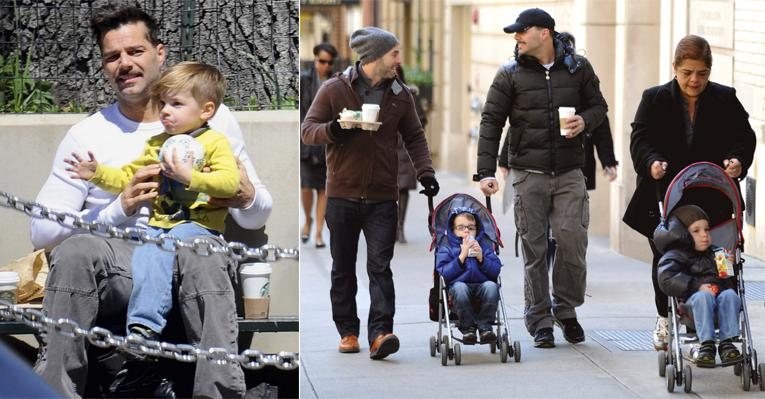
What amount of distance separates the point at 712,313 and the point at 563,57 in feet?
6.31

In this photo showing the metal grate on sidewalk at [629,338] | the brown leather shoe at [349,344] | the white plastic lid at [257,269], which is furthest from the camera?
the metal grate on sidewalk at [629,338]

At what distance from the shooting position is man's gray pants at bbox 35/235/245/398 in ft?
17.3

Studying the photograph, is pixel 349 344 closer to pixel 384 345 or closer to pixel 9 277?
pixel 384 345

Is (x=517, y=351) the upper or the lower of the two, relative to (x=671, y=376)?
lower

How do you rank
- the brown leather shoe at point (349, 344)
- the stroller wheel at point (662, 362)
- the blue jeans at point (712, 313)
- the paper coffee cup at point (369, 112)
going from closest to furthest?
the blue jeans at point (712, 313) → the stroller wheel at point (662, 362) → the paper coffee cup at point (369, 112) → the brown leather shoe at point (349, 344)

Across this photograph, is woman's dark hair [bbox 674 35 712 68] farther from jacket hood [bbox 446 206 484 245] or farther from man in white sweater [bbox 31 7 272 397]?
man in white sweater [bbox 31 7 272 397]

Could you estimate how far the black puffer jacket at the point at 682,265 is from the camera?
25.3 feet

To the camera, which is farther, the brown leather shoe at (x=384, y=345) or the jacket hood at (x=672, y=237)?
the brown leather shoe at (x=384, y=345)

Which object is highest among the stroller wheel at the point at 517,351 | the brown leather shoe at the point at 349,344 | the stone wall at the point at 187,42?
the stone wall at the point at 187,42

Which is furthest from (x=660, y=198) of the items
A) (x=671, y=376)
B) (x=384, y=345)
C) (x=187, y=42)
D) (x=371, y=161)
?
(x=187, y=42)

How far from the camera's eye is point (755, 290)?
1129cm

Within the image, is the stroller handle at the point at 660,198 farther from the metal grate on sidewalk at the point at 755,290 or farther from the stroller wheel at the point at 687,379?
the metal grate on sidewalk at the point at 755,290

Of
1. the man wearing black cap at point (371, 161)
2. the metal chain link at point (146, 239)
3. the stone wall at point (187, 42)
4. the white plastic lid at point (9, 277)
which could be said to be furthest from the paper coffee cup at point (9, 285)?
the man wearing black cap at point (371, 161)

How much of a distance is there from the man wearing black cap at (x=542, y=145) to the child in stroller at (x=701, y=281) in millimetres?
1137
